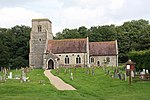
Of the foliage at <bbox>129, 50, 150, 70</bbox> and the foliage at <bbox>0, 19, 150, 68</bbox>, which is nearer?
the foliage at <bbox>129, 50, 150, 70</bbox>

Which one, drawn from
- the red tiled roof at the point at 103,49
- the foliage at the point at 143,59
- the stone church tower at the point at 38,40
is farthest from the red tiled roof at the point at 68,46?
the foliage at the point at 143,59

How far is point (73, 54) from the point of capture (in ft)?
225

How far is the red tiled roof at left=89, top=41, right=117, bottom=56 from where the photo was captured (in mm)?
69062

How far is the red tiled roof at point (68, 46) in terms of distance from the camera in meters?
68.7

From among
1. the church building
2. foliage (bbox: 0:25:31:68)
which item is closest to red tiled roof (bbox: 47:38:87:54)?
the church building

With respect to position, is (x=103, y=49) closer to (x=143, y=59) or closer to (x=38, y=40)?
(x=38, y=40)

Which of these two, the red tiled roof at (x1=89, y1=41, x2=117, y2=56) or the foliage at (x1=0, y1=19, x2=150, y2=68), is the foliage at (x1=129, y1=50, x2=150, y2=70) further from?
the foliage at (x1=0, y1=19, x2=150, y2=68)

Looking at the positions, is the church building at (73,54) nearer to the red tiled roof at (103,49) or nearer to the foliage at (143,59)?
the red tiled roof at (103,49)

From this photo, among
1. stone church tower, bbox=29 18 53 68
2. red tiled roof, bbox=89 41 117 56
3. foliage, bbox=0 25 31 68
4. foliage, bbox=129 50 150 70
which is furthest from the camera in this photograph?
foliage, bbox=0 25 31 68

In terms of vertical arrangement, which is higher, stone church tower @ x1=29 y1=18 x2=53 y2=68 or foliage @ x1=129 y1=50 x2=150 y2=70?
stone church tower @ x1=29 y1=18 x2=53 y2=68

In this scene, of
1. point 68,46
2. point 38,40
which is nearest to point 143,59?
point 68,46

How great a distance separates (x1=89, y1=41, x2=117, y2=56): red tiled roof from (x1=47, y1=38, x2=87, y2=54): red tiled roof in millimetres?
2700

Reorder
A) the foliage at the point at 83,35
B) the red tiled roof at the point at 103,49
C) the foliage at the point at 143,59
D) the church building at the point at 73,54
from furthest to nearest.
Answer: the foliage at the point at 83,35
the red tiled roof at the point at 103,49
the church building at the point at 73,54
the foliage at the point at 143,59

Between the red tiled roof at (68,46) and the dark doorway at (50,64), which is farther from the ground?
the red tiled roof at (68,46)
